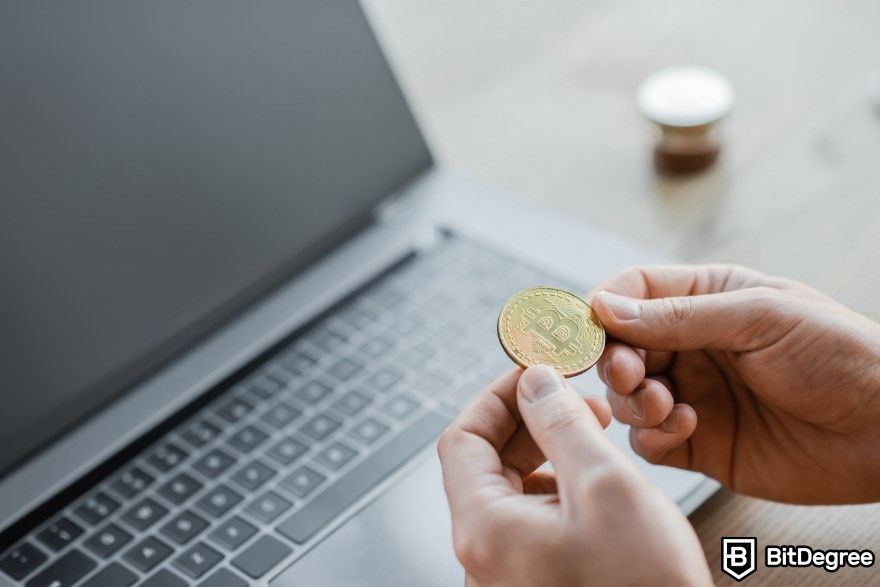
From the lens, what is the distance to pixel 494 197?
109 centimetres

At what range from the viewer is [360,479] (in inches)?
32.5

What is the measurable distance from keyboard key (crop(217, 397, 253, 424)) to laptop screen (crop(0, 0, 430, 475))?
85 millimetres

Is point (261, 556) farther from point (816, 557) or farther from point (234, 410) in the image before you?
point (816, 557)

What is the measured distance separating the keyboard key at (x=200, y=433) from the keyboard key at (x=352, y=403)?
0.36ft

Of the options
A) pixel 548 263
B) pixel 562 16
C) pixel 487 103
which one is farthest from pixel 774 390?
pixel 562 16

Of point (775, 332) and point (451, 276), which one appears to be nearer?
point (775, 332)

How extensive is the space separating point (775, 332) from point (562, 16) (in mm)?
789

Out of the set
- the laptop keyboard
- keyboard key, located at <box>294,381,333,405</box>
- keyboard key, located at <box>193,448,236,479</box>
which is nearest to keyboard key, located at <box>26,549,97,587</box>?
the laptop keyboard

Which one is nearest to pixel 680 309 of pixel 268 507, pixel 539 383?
pixel 539 383

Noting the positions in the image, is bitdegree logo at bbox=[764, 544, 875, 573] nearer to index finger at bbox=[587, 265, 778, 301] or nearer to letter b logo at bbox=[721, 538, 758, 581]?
letter b logo at bbox=[721, 538, 758, 581]

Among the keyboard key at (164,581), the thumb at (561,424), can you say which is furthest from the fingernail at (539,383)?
the keyboard key at (164,581)

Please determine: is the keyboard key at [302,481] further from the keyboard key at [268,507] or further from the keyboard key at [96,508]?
the keyboard key at [96,508]

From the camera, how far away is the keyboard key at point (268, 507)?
31.7 inches

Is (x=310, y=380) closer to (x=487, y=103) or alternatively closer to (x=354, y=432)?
(x=354, y=432)
